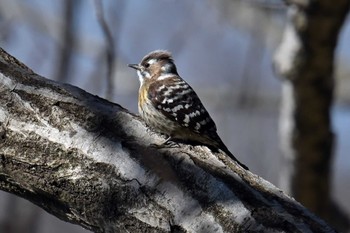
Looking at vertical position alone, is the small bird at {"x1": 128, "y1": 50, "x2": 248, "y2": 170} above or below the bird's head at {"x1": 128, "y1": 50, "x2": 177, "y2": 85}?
below

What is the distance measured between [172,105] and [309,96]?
99 centimetres

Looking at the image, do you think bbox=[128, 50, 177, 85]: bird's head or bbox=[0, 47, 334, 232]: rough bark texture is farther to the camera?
bbox=[128, 50, 177, 85]: bird's head

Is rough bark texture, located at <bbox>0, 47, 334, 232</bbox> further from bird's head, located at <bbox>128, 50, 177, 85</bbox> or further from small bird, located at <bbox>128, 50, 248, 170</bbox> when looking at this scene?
bird's head, located at <bbox>128, 50, 177, 85</bbox>

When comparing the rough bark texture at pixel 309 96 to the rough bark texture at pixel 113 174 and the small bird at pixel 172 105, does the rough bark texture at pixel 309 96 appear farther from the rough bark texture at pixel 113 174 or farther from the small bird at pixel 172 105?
the rough bark texture at pixel 113 174

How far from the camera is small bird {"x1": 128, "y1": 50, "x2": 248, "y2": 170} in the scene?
147 inches

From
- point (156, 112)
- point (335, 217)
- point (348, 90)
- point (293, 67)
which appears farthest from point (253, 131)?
point (156, 112)

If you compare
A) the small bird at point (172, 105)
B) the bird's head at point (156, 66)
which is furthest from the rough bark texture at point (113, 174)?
the bird's head at point (156, 66)

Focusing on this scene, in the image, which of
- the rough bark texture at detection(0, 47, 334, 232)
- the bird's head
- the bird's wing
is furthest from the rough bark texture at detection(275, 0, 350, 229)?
the rough bark texture at detection(0, 47, 334, 232)

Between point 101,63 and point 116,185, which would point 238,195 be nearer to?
point 116,185

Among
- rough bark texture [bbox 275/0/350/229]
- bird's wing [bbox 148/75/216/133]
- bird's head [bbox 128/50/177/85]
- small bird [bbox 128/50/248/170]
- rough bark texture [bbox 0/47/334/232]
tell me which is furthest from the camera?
bird's head [bbox 128/50/177/85]

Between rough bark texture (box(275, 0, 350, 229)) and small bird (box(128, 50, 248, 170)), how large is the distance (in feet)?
2.26

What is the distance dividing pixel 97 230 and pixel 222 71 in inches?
278

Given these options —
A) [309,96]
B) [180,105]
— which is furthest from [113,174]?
[309,96]

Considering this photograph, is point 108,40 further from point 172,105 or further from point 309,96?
point 309,96
